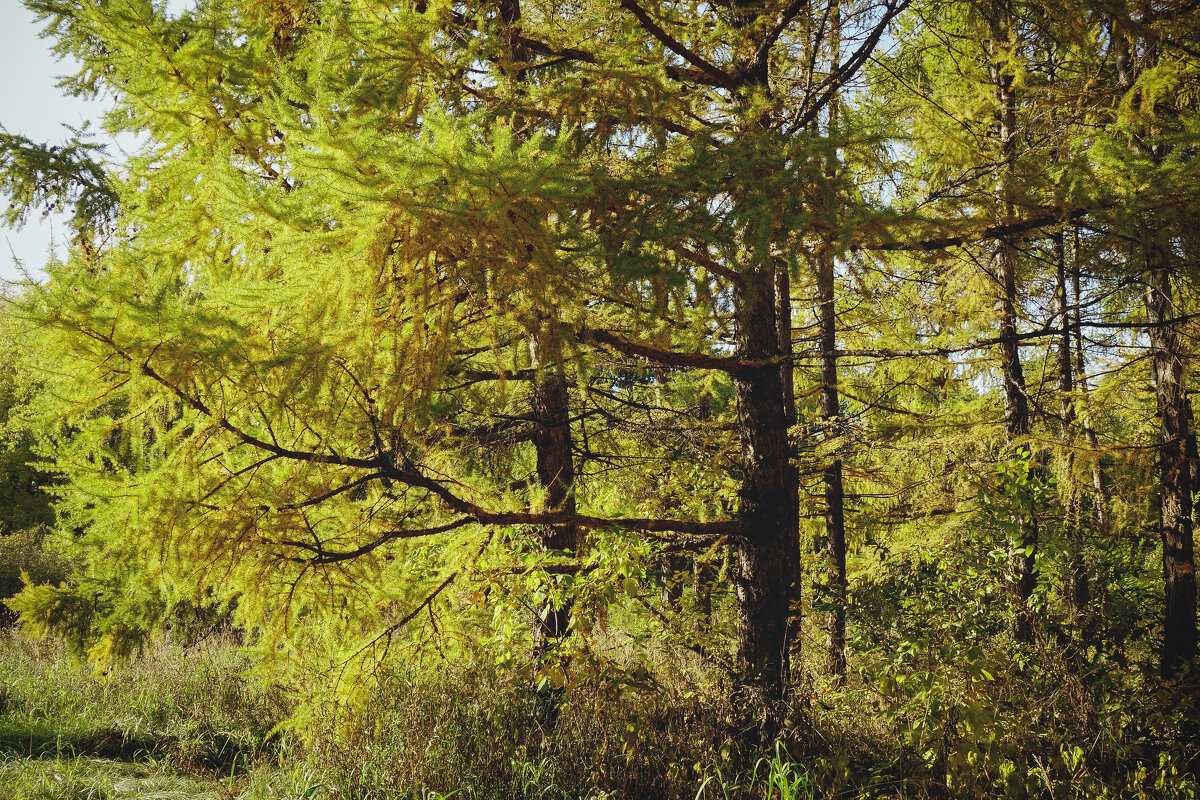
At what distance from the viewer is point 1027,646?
484cm

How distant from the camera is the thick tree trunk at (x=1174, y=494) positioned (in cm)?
565

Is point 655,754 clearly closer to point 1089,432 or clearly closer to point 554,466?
point 554,466

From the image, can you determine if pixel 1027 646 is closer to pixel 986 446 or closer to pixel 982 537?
pixel 982 537

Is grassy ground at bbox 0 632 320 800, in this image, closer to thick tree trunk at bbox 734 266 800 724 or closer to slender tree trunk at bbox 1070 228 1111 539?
thick tree trunk at bbox 734 266 800 724

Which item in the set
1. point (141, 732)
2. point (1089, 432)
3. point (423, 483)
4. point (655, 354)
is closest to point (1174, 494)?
point (1089, 432)

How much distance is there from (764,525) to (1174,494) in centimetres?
424

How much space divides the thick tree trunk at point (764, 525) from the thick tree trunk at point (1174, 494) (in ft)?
11.7

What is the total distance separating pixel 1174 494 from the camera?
19.3 feet

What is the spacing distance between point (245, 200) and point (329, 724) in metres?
4.09

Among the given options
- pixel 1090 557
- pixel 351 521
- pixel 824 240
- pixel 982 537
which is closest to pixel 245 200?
pixel 351 521

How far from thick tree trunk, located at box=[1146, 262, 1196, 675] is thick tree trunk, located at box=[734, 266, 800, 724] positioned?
3574 millimetres

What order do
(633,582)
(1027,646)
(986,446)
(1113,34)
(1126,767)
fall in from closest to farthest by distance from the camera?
(633,582), (1126,767), (1027,646), (1113,34), (986,446)

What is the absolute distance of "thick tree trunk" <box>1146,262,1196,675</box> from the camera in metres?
5.65

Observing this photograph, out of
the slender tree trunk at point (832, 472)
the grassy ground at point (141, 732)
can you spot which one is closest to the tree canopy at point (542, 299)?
the slender tree trunk at point (832, 472)
